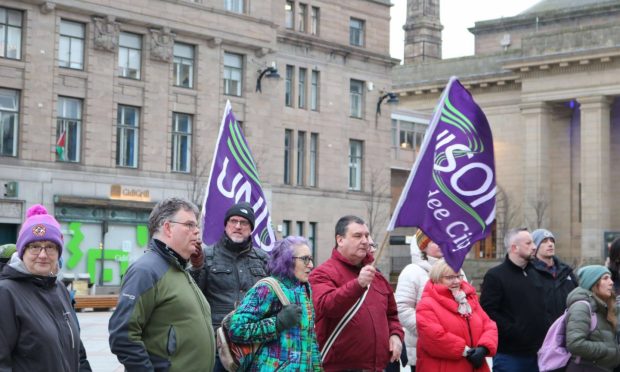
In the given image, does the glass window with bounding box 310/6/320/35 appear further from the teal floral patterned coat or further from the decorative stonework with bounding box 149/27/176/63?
the teal floral patterned coat

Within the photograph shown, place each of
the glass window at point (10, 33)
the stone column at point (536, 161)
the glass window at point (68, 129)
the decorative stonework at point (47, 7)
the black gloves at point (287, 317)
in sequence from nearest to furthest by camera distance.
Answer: the black gloves at point (287, 317), the glass window at point (10, 33), the decorative stonework at point (47, 7), the glass window at point (68, 129), the stone column at point (536, 161)

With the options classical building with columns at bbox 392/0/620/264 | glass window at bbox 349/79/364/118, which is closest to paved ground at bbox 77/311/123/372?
glass window at bbox 349/79/364/118

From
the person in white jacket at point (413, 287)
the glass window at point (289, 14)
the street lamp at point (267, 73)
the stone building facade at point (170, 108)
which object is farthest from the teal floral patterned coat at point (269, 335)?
the glass window at point (289, 14)

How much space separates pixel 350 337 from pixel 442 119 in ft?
8.71

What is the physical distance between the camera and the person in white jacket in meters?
11.2

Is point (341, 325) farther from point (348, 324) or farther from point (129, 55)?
point (129, 55)

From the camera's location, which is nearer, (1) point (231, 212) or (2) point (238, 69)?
(1) point (231, 212)

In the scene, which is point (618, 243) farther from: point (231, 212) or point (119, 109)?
point (119, 109)

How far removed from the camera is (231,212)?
9.91 meters

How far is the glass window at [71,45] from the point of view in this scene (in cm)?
4203

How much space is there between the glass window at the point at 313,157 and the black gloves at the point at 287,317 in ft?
148

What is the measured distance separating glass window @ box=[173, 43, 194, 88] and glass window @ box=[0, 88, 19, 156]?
733 centimetres

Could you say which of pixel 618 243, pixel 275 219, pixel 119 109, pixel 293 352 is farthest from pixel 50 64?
pixel 293 352

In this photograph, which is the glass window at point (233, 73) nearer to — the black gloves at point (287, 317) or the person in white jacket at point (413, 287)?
the person in white jacket at point (413, 287)
